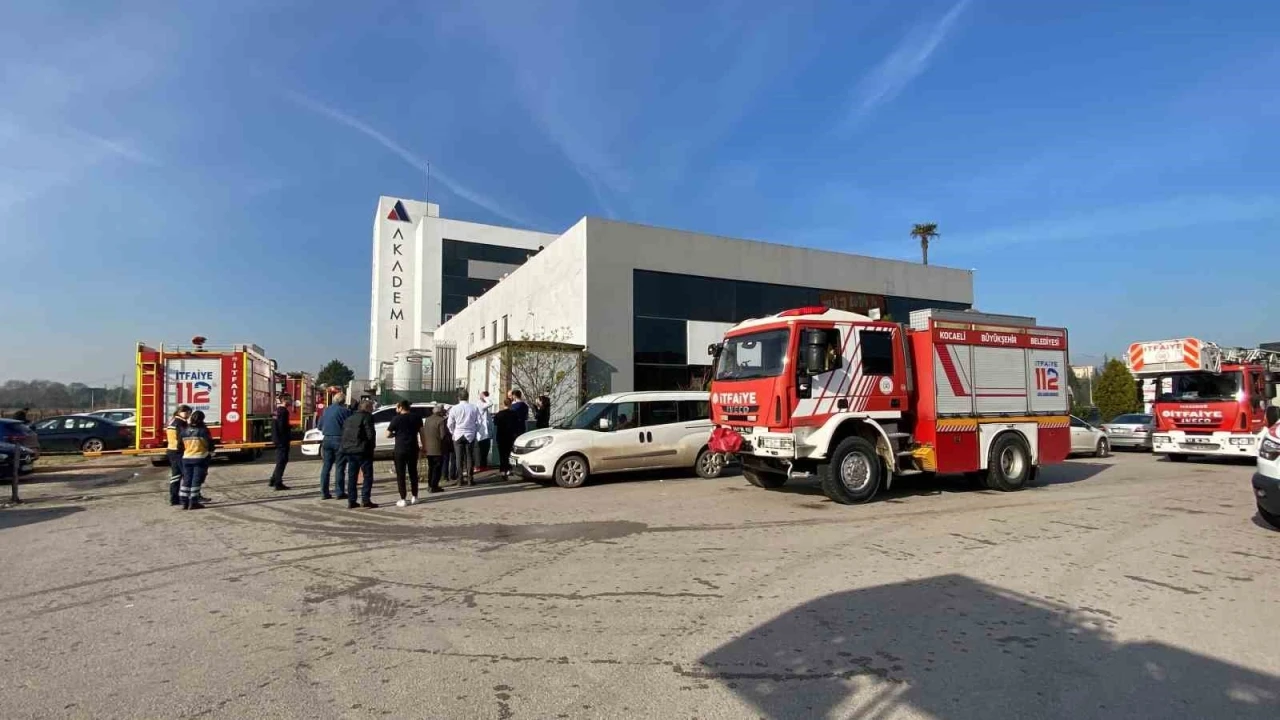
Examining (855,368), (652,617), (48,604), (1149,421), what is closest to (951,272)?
(1149,421)

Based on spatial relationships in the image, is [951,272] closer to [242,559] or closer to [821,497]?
[821,497]

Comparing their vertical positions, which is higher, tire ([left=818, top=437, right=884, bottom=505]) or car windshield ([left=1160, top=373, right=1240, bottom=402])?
car windshield ([left=1160, top=373, right=1240, bottom=402])

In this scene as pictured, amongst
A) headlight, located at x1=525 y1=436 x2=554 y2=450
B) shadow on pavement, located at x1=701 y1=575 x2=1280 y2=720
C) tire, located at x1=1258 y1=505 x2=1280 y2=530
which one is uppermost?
headlight, located at x1=525 y1=436 x2=554 y2=450

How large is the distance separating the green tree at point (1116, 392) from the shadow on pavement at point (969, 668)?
3624 cm

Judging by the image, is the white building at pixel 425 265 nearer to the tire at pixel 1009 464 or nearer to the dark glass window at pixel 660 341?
the dark glass window at pixel 660 341

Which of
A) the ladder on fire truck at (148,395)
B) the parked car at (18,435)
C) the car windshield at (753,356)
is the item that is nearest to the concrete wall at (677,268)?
the car windshield at (753,356)

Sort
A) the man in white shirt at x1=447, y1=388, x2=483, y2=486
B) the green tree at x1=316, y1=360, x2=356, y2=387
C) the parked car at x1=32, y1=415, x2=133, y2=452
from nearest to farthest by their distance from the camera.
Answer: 1. the man in white shirt at x1=447, y1=388, x2=483, y2=486
2. the parked car at x1=32, y1=415, x2=133, y2=452
3. the green tree at x1=316, y1=360, x2=356, y2=387

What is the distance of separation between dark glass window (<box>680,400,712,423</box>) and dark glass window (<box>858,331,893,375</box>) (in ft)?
14.0

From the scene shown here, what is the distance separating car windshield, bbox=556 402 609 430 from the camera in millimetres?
13031

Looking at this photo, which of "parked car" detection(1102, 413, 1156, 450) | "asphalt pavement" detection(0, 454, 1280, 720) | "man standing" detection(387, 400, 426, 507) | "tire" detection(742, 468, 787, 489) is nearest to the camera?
"asphalt pavement" detection(0, 454, 1280, 720)

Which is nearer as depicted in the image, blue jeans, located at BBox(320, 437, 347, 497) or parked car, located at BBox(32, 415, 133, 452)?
blue jeans, located at BBox(320, 437, 347, 497)

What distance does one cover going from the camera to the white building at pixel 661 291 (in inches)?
758

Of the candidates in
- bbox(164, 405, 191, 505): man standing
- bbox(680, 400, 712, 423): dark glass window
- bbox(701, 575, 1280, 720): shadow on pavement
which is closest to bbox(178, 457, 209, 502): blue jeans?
bbox(164, 405, 191, 505): man standing

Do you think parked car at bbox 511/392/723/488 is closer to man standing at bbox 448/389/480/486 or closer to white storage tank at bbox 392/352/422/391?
man standing at bbox 448/389/480/486
